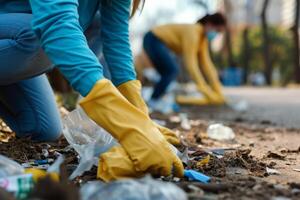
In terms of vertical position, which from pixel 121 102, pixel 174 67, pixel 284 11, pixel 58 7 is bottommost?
pixel 284 11

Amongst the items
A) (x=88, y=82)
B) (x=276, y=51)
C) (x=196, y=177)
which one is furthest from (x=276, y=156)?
(x=276, y=51)

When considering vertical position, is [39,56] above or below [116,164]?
above

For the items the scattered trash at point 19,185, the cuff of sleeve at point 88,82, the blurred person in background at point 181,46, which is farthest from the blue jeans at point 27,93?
the blurred person in background at point 181,46

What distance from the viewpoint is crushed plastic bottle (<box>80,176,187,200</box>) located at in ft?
5.11

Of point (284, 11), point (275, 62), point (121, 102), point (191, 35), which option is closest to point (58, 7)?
point (121, 102)

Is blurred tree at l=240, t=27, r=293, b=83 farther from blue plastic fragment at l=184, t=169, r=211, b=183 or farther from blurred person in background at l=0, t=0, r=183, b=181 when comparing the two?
blue plastic fragment at l=184, t=169, r=211, b=183

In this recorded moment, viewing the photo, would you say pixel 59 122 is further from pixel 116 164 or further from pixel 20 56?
pixel 116 164

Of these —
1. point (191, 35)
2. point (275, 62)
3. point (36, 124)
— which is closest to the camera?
point (36, 124)

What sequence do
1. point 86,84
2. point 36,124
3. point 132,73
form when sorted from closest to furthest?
point 86,84
point 132,73
point 36,124

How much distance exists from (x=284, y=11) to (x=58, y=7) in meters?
53.5

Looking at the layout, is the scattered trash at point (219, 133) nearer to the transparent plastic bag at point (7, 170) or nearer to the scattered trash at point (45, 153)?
the scattered trash at point (45, 153)

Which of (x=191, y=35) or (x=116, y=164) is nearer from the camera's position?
(x=116, y=164)

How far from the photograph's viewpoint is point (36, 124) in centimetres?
317

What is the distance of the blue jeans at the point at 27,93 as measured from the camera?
246cm
